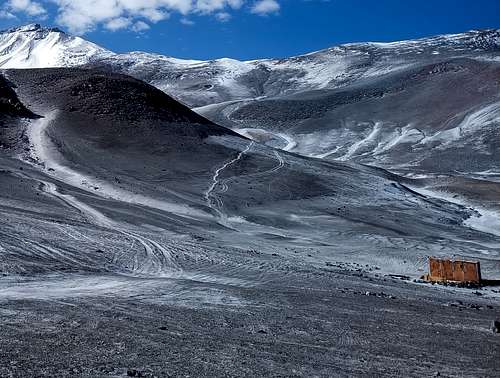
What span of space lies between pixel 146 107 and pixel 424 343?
47419mm

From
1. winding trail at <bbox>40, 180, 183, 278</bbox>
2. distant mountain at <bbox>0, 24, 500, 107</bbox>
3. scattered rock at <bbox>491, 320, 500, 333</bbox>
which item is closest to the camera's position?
scattered rock at <bbox>491, 320, 500, 333</bbox>

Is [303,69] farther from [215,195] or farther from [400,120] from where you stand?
[215,195]

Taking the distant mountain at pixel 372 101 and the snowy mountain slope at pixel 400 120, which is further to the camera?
the distant mountain at pixel 372 101

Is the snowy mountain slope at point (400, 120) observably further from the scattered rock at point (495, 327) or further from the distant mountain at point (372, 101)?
the scattered rock at point (495, 327)

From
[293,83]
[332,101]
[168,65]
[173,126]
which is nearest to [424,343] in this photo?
[173,126]

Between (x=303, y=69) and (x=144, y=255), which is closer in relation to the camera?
(x=144, y=255)

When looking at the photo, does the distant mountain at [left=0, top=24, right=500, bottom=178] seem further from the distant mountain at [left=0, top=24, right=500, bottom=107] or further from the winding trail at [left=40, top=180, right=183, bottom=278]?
the winding trail at [left=40, top=180, right=183, bottom=278]

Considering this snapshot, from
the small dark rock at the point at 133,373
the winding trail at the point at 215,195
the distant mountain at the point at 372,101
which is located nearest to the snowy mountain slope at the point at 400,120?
the distant mountain at the point at 372,101

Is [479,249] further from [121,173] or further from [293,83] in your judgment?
[293,83]

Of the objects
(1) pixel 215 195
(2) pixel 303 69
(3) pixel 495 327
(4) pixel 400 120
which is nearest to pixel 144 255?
(3) pixel 495 327

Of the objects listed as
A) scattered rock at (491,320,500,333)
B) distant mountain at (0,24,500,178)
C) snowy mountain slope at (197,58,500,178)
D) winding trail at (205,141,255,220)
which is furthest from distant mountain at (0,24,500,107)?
scattered rock at (491,320,500,333)

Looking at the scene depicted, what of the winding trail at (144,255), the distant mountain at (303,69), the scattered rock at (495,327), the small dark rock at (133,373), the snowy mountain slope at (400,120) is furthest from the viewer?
the distant mountain at (303,69)

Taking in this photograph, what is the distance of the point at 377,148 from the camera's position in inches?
3703

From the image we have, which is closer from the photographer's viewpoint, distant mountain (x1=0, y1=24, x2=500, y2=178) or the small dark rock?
the small dark rock
